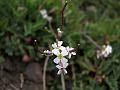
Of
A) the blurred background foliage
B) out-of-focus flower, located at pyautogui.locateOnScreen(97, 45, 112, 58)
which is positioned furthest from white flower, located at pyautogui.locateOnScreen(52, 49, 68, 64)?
out-of-focus flower, located at pyautogui.locateOnScreen(97, 45, 112, 58)

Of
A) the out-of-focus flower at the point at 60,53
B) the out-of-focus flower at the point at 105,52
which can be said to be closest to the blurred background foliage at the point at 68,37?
the out-of-focus flower at the point at 105,52

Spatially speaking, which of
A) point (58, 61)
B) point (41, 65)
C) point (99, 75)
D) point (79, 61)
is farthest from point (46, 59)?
point (58, 61)

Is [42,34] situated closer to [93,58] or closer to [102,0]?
[93,58]

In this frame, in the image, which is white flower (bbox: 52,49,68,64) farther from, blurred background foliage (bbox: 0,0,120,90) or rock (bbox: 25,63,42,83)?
rock (bbox: 25,63,42,83)

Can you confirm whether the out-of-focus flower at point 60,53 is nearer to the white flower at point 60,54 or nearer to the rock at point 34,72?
the white flower at point 60,54

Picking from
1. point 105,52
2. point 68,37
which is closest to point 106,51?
point 105,52

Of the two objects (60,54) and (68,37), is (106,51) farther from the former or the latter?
(60,54)

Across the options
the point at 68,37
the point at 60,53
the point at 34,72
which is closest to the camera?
the point at 60,53
